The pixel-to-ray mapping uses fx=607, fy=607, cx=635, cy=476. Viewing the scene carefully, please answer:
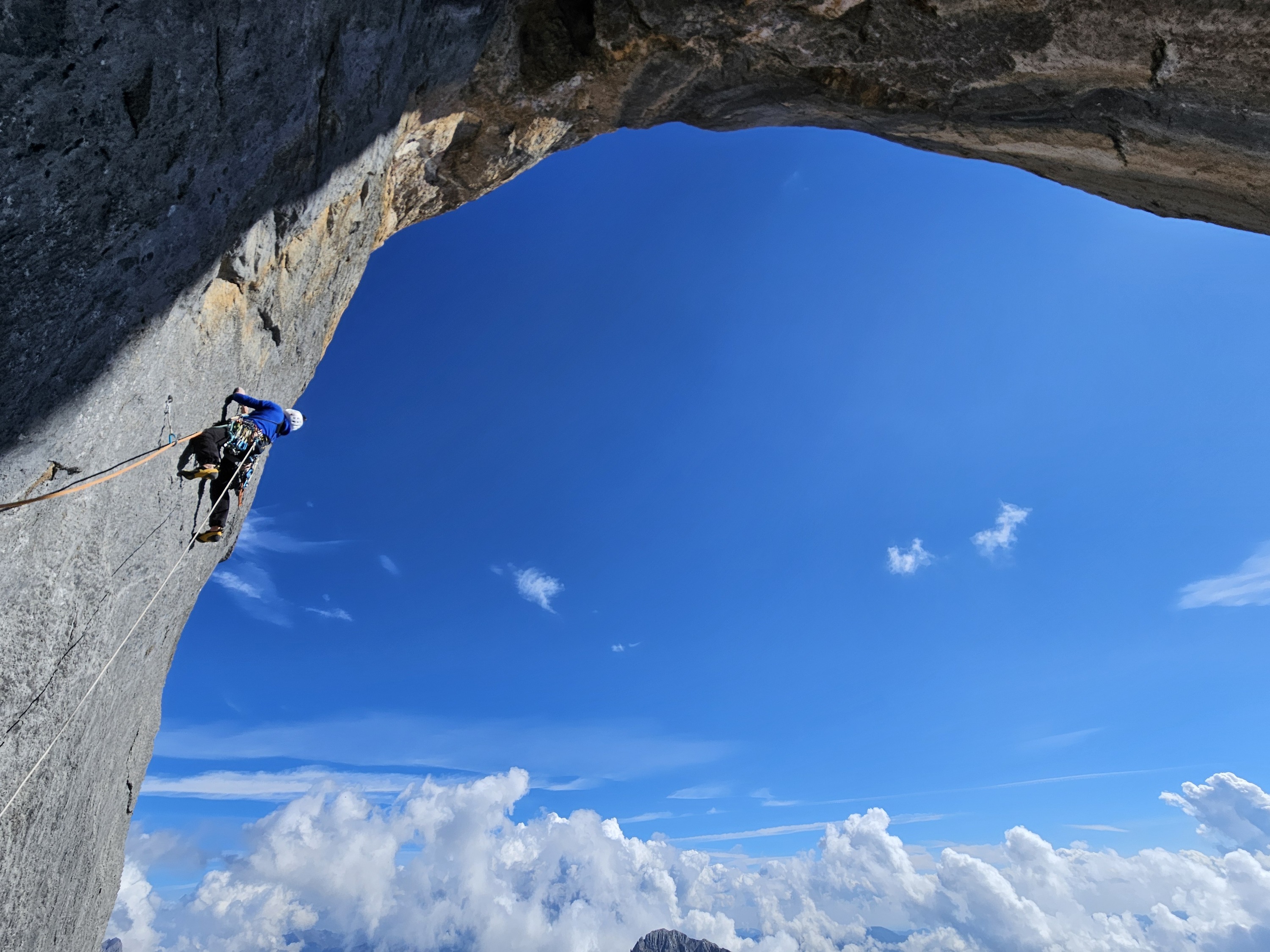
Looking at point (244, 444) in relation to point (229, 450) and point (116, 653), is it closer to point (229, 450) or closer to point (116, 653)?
point (229, 450)

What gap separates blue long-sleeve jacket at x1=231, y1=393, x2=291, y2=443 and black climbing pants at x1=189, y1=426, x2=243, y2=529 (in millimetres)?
368

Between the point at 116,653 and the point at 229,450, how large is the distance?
202 centimetres

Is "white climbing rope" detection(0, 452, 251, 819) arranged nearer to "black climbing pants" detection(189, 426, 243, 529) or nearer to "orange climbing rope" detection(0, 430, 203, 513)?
"black climbing pants" detection(189, 426, 243, 529)

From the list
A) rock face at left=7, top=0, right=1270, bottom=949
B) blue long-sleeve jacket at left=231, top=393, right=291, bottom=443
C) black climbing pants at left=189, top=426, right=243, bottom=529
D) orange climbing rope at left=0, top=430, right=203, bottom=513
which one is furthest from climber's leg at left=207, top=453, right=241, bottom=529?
orange climbing rope at left=0, top=430, right=203, bottom=513

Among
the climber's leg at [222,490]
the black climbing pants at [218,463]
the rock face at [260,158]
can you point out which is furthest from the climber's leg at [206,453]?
the climber's leg at [222,490]

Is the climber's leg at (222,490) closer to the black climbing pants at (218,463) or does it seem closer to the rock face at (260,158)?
the black climbing pants at (218,463)

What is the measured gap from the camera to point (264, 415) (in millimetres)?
6422

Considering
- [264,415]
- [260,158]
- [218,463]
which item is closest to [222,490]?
[218,463]

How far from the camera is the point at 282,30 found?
15.5 ft

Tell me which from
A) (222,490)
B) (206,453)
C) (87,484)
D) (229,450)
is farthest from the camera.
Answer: (222,490)

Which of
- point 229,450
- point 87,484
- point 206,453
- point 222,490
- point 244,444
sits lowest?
point 87,484

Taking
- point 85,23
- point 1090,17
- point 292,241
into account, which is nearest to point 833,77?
point 1090,17

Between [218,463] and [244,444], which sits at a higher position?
[244,444]

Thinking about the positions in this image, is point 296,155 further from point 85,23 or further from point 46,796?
point 46,796
